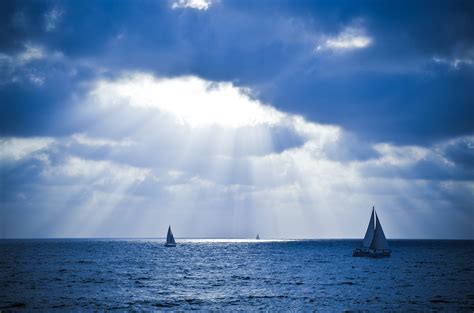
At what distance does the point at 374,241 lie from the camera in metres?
121

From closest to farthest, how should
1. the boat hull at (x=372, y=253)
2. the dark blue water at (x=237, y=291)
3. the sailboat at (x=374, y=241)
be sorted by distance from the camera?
the dark blue water at (x=237, y=291)
the sailboat at (x=374, y=241)
the boat hull at (x=372, y=253)

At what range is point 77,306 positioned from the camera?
159ft

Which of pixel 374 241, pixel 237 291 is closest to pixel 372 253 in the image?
pixel 374 241

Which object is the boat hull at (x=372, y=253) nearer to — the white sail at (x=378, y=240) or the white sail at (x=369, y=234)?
the white sail at (x=378, y=240)

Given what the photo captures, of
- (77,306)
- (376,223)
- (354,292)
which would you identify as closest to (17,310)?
(77,306)

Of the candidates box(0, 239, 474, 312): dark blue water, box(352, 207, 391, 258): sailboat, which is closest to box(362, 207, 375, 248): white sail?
box(352, 207, 391, 258): sailboat

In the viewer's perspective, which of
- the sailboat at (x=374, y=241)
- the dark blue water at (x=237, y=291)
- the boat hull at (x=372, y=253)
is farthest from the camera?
the boat hull at (x=372, y=253)

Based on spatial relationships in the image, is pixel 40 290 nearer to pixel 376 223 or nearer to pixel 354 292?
pixel 354 292

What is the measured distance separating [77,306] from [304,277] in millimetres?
44052

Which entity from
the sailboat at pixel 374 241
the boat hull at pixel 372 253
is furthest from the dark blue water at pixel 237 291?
the boat hull at pixel 372 253

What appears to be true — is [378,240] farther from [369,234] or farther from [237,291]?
[237,291]

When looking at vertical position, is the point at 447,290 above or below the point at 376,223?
below

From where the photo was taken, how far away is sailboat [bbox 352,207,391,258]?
4532 inches

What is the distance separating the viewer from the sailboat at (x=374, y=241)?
378 feet
